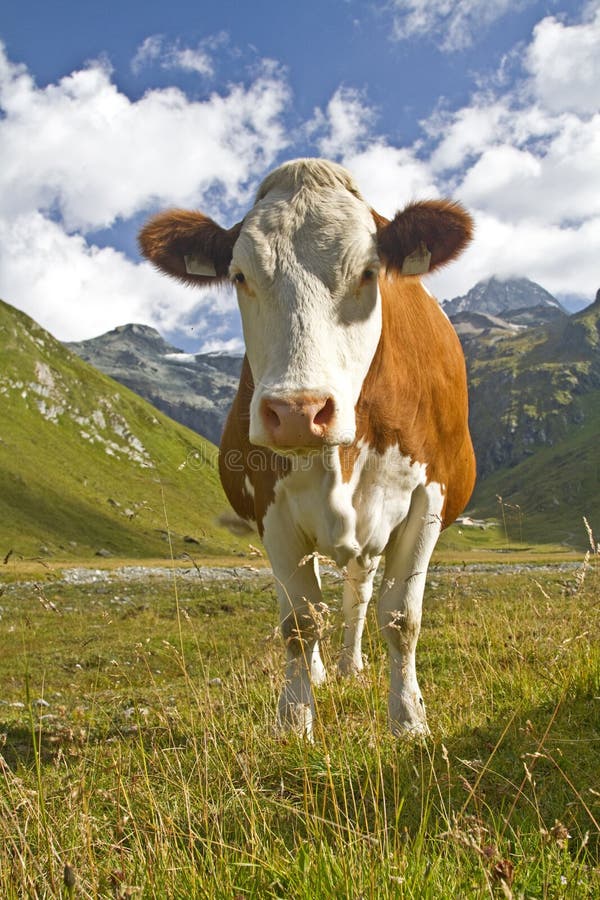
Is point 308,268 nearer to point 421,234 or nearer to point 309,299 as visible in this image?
point 309,299

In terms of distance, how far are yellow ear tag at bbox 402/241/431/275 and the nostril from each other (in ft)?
6.50

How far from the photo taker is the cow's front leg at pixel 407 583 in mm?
6246

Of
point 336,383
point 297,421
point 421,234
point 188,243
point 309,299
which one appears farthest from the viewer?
point 188,243

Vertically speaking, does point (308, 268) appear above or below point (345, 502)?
above

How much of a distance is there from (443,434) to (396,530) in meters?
1.18

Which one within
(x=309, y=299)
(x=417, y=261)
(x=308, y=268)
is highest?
(x=417, y=261)

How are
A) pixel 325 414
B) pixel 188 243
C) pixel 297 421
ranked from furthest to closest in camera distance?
Answer: pixel 188 243, pixel 325 414, pixel 297 421

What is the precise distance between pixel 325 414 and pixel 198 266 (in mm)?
2678

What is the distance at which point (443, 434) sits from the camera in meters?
7.09

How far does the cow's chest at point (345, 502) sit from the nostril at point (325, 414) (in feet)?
3.50

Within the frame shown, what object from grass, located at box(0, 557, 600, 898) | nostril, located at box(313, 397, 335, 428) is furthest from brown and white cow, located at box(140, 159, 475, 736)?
grass, located at box(0, 557, 600, 898)

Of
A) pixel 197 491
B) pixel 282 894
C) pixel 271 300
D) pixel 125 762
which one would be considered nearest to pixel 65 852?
pixel 282 894

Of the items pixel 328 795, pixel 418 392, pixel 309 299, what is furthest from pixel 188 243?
pixel 328 795

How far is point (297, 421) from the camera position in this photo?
14.6 ft
